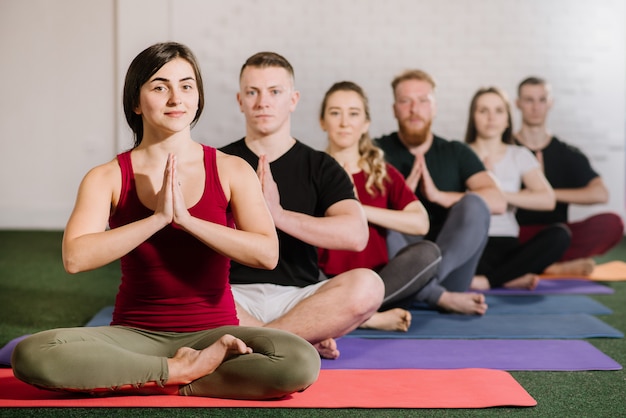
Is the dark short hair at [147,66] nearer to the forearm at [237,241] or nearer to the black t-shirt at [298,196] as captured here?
the forearm at [237,241]

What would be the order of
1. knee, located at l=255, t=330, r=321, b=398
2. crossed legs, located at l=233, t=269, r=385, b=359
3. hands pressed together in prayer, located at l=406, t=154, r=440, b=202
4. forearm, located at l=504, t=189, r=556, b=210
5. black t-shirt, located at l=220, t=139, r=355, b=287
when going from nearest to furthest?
knee, located at l=255, t=330, r=321, b=398
crossed legs, located at l=233, t=269, r=385, b=359
black t-shirt, located at l=220, t=139, r=355, b=287
hands pressed together in prayer, located at l=406, t=154, r=440, b=202
forearm, located at l=504, t=189, r=556, b=210

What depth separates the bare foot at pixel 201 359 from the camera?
2260mm

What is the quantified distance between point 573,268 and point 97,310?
2604 millimetres

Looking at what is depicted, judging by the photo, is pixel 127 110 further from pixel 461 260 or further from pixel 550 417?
pixel 461 260

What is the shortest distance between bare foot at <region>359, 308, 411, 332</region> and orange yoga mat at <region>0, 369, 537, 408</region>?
2.12ft

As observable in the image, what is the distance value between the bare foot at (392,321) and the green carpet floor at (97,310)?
66 centimetres

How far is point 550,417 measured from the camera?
230 centimetres

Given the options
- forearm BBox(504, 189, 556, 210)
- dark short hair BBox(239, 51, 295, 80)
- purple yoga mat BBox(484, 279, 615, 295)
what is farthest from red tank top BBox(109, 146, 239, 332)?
forearm BBox(504, 189, 556, 210)

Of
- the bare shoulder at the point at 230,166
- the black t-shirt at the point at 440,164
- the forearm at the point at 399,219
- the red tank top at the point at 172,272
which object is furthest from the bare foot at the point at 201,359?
the black t-shirt at the point at 440,164

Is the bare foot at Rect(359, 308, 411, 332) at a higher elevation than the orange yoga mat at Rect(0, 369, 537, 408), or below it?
below

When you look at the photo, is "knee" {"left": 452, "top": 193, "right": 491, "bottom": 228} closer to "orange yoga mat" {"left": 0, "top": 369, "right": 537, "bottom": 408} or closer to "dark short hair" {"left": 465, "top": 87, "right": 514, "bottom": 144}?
"dark short hair" {"left": 465, "top": 87, "right": 514, "bottom": 144}

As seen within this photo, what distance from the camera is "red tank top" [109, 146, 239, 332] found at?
233 centimetres

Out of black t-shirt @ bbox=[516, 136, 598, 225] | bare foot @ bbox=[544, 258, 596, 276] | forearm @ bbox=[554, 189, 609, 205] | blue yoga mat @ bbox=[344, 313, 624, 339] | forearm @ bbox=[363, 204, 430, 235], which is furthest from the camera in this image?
black t-shirt @ bbox=[516, 136, 598, 225]

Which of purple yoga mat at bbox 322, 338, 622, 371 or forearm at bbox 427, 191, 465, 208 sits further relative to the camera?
forearm at bbox 427, 191, 465, 208
